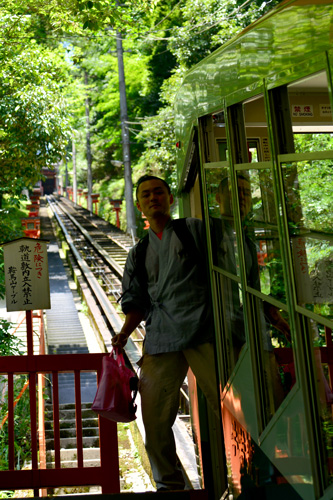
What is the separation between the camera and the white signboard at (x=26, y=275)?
4539mm

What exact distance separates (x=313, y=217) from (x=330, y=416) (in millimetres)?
611

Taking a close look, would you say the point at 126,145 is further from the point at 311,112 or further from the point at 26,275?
the point at 311,112

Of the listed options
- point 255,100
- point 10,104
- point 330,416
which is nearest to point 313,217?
point 330,416

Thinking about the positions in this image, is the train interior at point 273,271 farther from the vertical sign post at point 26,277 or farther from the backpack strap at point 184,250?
the vertical sign post at point 26,277

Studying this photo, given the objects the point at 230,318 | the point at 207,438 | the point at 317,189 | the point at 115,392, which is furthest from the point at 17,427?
the point at 317,189

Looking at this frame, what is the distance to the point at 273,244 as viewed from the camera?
7.33 ft

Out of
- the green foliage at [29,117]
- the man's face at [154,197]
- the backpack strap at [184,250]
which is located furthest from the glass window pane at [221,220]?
the green foliage at [29,117]

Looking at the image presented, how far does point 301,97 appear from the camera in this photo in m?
2.49

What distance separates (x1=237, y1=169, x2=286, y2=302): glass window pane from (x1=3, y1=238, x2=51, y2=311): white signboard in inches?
93.1

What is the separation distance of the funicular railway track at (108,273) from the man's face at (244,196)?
10.2 feet

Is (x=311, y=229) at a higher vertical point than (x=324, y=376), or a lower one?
higher

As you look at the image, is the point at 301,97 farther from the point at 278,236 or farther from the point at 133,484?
the point at 133,484

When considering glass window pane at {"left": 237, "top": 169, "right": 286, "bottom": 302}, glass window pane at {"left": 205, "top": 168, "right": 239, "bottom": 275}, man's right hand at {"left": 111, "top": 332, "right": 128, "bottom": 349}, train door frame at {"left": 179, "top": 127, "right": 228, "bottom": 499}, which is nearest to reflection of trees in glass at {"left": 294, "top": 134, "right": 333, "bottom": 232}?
glass window pane at {"left": 237, "top": 169, "right": 286, "bottom": 302}

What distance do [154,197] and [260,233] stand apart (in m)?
1.21
